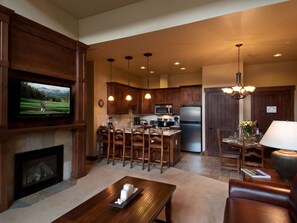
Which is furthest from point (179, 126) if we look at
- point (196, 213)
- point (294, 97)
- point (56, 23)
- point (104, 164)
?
point (56, 23)

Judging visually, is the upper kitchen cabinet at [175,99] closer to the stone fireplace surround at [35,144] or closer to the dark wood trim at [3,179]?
the stone fireplace surround at [35,144]

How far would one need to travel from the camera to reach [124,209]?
1776mm

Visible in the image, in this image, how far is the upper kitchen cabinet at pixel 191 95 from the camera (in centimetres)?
641

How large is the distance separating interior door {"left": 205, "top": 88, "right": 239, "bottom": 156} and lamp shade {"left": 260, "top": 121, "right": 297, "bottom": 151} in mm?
3692

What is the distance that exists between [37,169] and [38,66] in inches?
73.9

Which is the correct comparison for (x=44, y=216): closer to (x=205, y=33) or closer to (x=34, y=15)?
(x=34, y=15)

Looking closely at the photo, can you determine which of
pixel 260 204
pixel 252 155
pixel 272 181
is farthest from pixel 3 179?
pixel 252 155

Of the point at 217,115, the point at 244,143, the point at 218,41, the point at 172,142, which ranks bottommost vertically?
the point at 172,142

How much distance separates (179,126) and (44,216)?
5.06 meters

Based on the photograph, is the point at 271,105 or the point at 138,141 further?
the point at 271,105

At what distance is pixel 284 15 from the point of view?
2.80 meters

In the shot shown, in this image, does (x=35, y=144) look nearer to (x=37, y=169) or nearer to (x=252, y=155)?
(x=37, y=169)

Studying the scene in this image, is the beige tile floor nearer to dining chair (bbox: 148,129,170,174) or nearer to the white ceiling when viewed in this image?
dining chair (bbox: 148,129,170,174)

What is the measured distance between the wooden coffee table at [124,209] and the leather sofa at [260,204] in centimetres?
68
